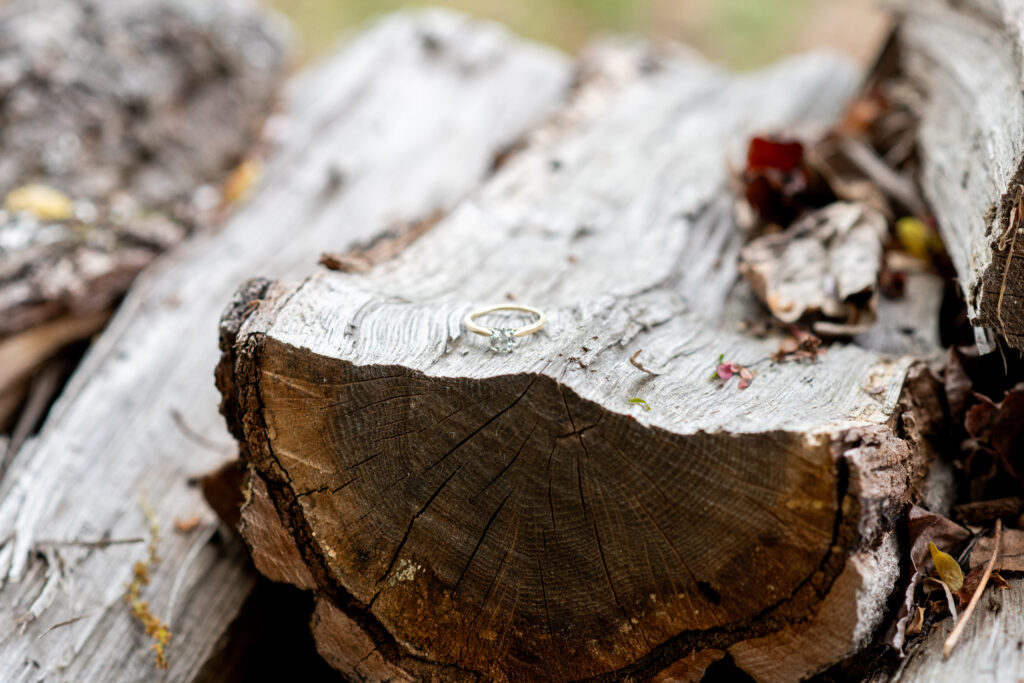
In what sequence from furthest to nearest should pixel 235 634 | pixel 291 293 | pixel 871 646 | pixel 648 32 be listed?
pixel 648 32, pixel 235 634, pixel 291 293, pixel 871 646

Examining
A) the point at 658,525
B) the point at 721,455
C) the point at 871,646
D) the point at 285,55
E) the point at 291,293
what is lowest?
the point at 871,646

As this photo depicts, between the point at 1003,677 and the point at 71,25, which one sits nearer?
the point at 1003,677

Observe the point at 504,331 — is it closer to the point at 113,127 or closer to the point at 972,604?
the point at 972,604

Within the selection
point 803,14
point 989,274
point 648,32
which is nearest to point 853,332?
point 989,274

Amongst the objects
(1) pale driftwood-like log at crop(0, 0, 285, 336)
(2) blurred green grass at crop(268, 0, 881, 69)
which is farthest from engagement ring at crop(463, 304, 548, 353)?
(2) blurred green grass at crop(268, 0, 881, 69)

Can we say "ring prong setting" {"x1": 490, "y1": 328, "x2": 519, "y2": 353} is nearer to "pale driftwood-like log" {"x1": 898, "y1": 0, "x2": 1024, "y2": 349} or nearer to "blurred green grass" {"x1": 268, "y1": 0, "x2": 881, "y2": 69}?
"pale driftwood-like log" {"x1": 898, "y1": 0, "x2": 1024, "y2": 349}

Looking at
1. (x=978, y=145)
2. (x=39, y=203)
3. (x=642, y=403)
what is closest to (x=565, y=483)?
(x=642, y=403)

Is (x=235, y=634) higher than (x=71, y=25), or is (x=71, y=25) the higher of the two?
(x=71, y=25)

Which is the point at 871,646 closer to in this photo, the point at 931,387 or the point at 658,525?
the point at 658,525
